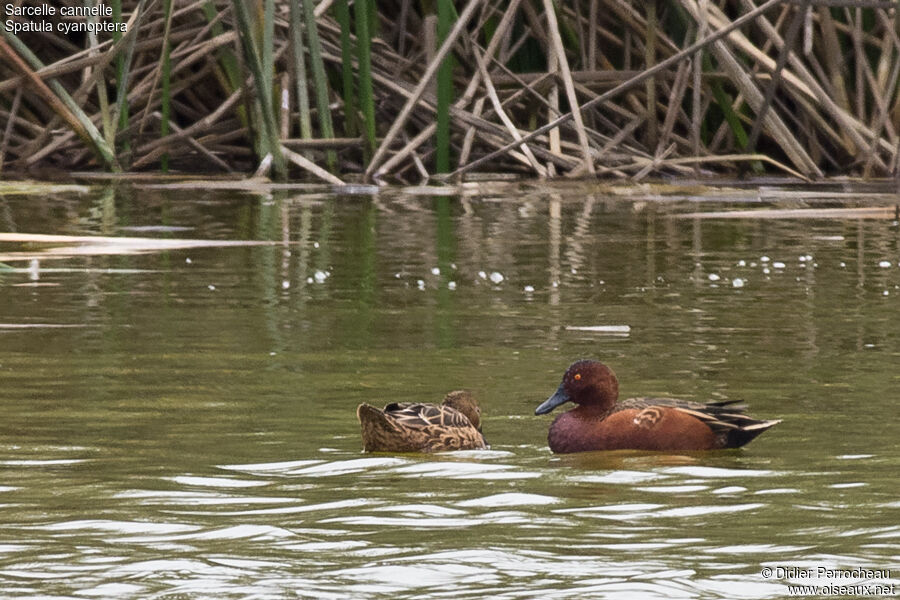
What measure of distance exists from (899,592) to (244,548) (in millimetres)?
1396

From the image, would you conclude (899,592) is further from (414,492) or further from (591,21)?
(591,21)

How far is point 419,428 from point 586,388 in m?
0.55

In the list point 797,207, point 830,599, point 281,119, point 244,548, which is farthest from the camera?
point 281,119

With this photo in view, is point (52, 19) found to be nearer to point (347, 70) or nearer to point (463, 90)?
point (347, 70)

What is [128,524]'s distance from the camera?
4352mm

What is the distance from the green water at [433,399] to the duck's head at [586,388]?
0.52 ft

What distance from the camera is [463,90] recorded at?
16016mm

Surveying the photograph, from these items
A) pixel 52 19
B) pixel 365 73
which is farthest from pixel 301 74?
pixel 52 19

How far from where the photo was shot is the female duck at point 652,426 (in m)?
5.59

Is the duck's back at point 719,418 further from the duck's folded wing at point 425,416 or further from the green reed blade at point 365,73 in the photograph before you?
the green reed blade at point 365,73

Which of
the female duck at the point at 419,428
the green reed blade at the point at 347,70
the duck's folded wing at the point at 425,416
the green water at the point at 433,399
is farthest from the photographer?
the green reed blade at the point at 347,70

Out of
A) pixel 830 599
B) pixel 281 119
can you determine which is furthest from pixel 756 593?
pixel 281 119

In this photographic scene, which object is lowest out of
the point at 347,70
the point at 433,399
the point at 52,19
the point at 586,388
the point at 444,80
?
the point at 433,399

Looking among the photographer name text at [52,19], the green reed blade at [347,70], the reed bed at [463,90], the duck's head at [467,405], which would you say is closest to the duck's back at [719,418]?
the duck's head at [467,405]
